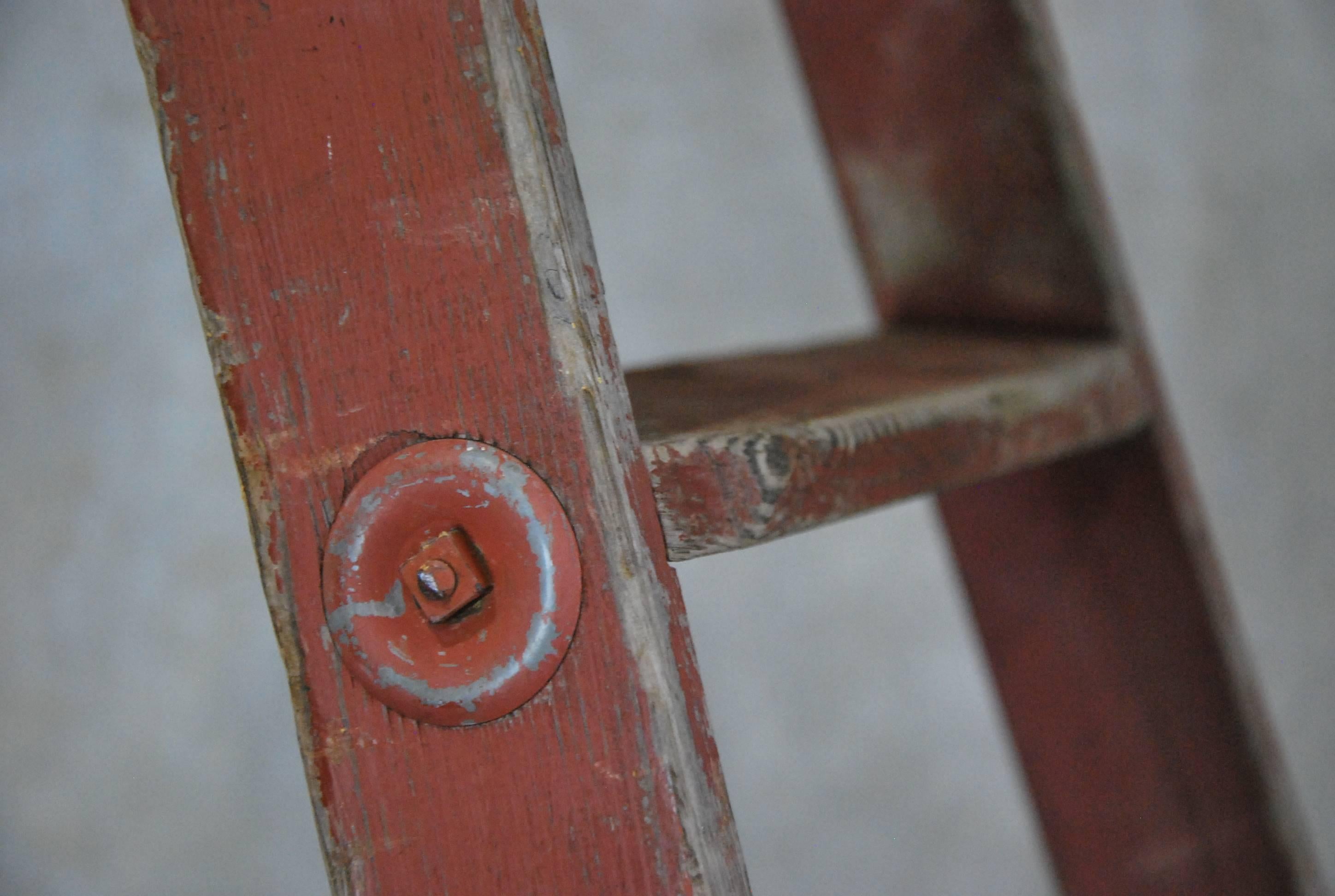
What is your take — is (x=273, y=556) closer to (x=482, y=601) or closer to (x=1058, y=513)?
(x=482, y=601)

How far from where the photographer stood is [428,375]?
28 cm

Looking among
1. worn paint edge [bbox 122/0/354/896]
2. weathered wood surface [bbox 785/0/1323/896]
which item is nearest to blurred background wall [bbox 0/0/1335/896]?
weathered wood surface [bbox 785/0/1323/896]

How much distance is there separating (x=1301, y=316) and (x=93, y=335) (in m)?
2.25

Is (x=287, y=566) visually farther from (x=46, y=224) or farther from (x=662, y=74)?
(x=662, y=74)

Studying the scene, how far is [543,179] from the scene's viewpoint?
0.28 m

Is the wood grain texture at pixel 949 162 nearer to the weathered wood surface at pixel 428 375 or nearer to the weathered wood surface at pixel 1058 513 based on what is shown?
the weathered wood surface at pixel 1058 513

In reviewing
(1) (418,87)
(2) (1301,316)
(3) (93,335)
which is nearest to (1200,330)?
(2) (1301,316)

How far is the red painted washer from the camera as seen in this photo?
268 mm

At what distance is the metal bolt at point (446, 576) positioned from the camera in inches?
10.6

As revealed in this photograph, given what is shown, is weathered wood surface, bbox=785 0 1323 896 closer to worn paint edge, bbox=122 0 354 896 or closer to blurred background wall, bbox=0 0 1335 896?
worn paint edge, bbox=122 0 354 896

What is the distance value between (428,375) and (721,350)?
1.69m

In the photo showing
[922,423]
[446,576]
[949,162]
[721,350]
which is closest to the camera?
[446,576]

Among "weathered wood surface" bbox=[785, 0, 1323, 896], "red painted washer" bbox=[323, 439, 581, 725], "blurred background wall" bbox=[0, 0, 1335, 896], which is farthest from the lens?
"blurred background wall" bbox=[0, 0, 1335, 896]

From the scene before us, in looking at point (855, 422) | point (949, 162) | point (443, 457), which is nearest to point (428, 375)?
point (443, 457)
